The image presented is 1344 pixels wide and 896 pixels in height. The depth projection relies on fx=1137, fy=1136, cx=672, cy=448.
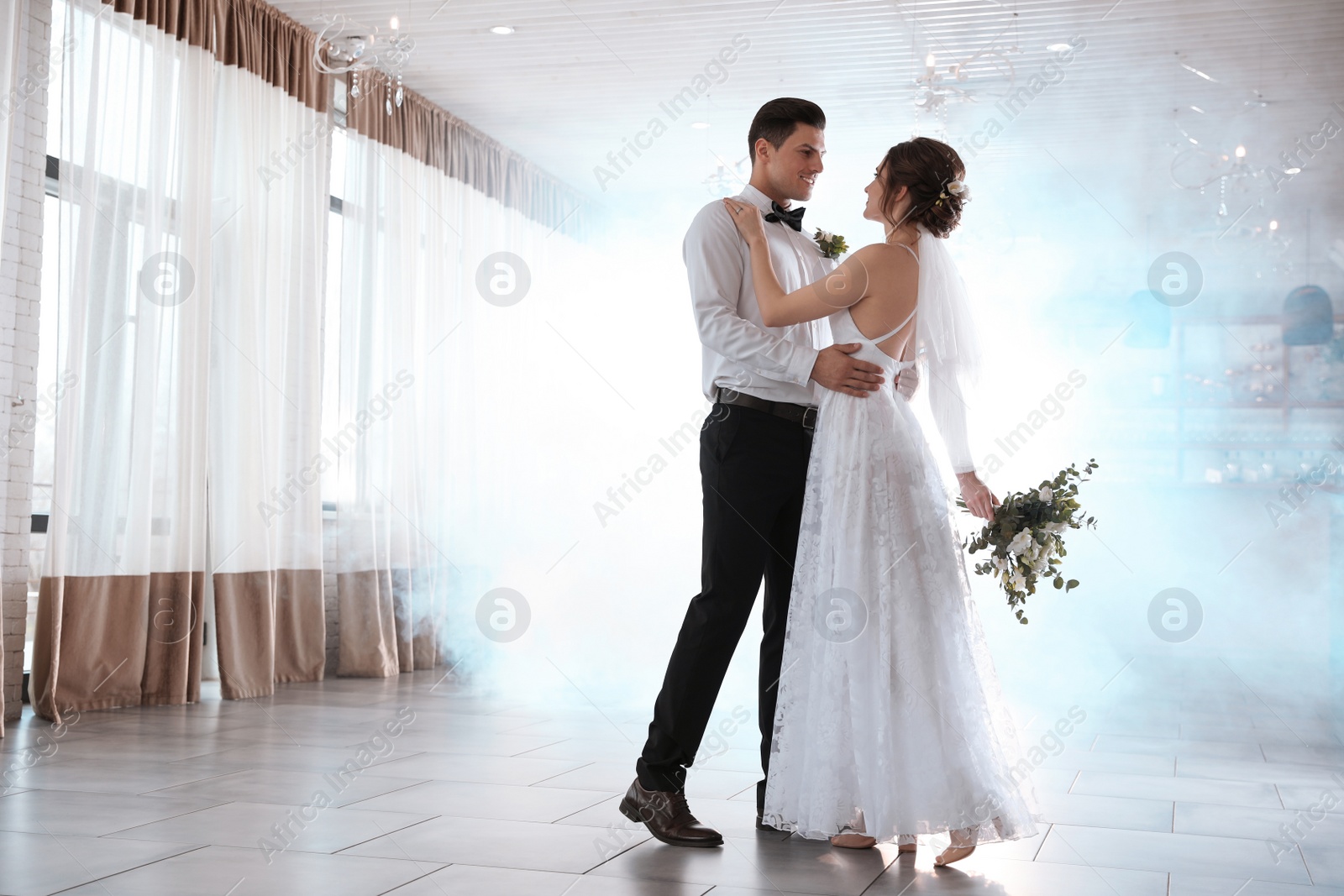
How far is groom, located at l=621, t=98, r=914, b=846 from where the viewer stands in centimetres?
243

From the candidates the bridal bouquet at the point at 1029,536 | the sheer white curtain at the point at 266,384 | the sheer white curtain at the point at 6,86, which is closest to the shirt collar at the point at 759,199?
the bridal bouquet at the point at 1029,536

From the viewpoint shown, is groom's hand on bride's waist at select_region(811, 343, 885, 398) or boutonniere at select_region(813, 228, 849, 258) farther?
boutonniere at select_region(813, 228, 849, 258)

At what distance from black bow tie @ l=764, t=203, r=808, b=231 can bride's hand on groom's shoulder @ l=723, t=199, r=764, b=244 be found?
0.12 m

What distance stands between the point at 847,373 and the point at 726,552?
1.52 ft

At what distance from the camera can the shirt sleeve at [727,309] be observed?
2455 mm

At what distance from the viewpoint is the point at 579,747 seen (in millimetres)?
3676

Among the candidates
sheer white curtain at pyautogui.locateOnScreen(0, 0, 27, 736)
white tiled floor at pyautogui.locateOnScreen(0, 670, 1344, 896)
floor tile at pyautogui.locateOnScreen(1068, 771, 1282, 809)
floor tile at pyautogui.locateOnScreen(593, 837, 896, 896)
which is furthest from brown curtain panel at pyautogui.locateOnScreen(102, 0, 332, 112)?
floor tile at pyautogui.locateOnScreen(1068, 771, 1282, 809)

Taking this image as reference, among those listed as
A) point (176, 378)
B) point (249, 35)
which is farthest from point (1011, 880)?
point (249, 35)

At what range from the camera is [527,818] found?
262 centimetres

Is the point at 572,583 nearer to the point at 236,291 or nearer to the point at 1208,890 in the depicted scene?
the point at 236,291

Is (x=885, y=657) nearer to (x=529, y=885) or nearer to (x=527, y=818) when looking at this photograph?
(x=529, y=885)

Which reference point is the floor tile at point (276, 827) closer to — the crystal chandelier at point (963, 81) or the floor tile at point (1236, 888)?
the floor tile at point (1236, 888)

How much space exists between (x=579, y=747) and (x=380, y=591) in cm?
275

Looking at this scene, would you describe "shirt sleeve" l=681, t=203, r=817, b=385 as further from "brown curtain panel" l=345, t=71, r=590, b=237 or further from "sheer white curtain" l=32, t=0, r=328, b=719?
"brown curtain panel" l=345, t=71, r=590, b=237
